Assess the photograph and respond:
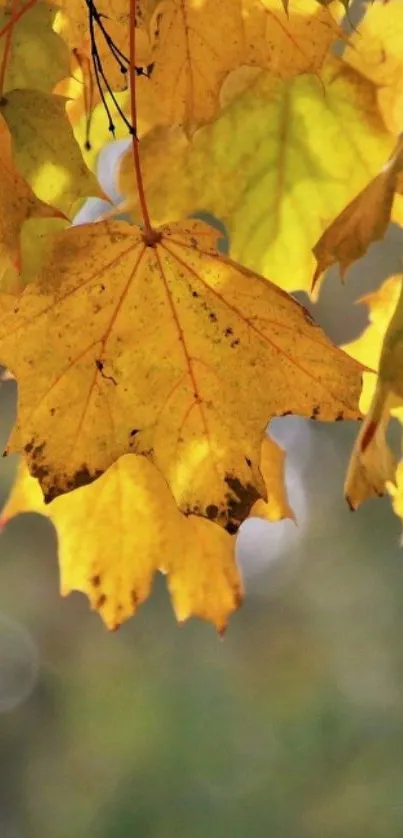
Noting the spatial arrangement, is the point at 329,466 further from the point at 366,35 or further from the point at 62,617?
the point at 366,35

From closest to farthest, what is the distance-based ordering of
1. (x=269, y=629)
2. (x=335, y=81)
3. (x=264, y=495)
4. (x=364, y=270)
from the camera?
(x=264, y=495), (x=335, y=81), (x=364, y=270), (x=269, y=629)

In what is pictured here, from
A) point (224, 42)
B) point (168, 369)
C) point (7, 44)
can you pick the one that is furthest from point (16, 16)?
point (168, 369)

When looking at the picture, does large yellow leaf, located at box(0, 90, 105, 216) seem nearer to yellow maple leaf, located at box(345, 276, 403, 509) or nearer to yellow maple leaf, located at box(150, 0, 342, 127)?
yellow maple leaf, located at box(150, 0, 342, 127)

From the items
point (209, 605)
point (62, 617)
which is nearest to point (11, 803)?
point (62, 617)

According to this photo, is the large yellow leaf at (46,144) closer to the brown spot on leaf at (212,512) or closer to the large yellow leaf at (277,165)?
the large yellow leaf at (277,165)

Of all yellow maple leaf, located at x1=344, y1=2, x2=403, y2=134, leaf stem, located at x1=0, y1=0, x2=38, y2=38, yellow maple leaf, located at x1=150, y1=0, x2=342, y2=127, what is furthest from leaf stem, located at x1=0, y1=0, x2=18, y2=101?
yellow maple leaf, located at x1=344, y1=2, x2=403, y2=134

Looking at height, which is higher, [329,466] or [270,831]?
[329,466]

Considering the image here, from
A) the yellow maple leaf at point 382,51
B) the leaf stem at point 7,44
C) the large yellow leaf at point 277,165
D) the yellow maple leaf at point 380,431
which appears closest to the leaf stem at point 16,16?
the leaf stem at point 7,44
